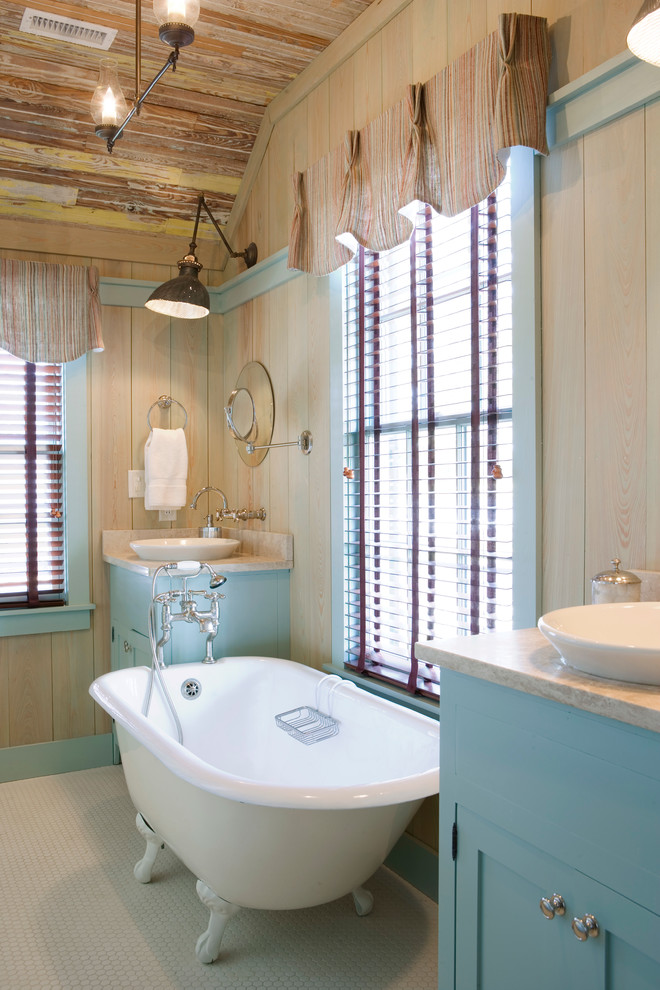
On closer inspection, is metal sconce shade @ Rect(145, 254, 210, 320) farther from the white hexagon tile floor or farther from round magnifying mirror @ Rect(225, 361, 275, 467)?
the white hexagon tile floor

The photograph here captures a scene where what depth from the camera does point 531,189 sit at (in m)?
1.82

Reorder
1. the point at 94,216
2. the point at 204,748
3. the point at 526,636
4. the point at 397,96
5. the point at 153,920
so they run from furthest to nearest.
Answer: the point at 94,216 < the point at 204,748 < the point at 397,96 < the point at 153,920 < the point at 526,636

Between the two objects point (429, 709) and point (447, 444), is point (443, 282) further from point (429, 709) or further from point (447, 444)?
point (429, 709)

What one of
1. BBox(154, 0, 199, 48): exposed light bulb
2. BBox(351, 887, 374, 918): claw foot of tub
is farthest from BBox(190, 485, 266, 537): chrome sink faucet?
BBox(154, 0, 199, 48): exposed light bulb

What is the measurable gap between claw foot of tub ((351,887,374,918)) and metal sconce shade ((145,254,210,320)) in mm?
2182

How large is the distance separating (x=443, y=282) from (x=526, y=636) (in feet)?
3.89

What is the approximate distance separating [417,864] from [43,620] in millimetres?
1997

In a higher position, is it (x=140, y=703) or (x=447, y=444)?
(x=447, y=444)

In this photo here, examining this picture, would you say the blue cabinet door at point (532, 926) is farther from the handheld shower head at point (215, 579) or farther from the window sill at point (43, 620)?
the window sill at point (43, 620)

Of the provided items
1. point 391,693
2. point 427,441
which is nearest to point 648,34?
point 427,441

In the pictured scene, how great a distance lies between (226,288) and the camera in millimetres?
3678

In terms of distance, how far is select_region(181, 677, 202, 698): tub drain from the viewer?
256 centimetres

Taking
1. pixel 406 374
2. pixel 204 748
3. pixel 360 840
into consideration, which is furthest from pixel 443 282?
pixel 204 748

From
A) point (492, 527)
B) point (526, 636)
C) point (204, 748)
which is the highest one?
point (492, 527)
